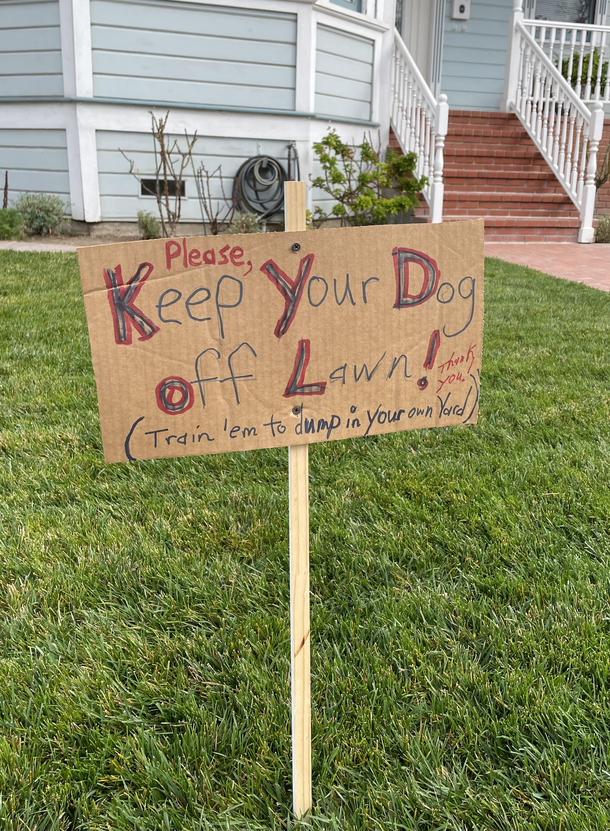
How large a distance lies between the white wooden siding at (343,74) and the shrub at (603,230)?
378 cm

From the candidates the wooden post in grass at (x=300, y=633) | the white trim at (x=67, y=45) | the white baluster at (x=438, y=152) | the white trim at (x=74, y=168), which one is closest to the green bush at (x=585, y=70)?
the white baluster at (x=438, y=152)

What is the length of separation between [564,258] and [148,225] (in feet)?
16.7

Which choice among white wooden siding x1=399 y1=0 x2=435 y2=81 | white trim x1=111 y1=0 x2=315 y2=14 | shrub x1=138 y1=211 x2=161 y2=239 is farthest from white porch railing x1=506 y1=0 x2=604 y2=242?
shrub x1=138 y1=211 x2=161 y2=239

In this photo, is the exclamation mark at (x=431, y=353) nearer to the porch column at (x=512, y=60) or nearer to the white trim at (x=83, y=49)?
the white trim at (x=83, y=49)

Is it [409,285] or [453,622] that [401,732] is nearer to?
[453,622]

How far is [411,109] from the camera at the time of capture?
32.9ft

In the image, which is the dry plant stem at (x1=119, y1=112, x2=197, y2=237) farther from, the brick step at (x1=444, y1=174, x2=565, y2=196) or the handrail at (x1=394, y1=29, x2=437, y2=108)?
the brick step at (x1=444, y1=174, x2=565, y2=196)

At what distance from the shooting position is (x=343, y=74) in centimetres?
962

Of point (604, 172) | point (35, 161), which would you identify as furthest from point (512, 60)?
point (35, 161)

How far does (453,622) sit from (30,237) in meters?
8.31

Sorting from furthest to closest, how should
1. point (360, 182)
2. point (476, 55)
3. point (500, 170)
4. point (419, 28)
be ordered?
point (476, 55) → point (419, 28) → point (500, 170) → point (360, 182)

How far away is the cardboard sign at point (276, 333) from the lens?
4.01 ft

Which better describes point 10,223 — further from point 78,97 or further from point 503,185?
point 503,185

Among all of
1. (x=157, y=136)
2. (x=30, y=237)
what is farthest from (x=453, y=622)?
(x=30, y=237)
